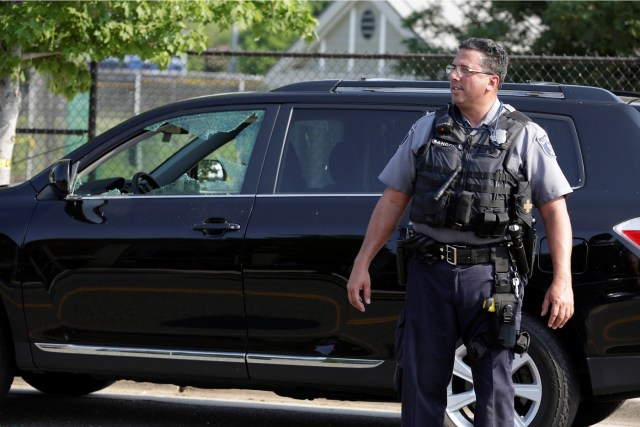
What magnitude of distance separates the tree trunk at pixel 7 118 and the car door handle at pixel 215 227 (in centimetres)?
342

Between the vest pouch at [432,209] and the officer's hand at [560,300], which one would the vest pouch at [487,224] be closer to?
the vest pouch at [432,209]

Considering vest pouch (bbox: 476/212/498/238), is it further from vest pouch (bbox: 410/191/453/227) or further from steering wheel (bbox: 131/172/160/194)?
steering wheel (bbox: 131/172/160/194)

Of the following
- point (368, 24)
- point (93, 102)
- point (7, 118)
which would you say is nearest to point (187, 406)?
point (7, 118)

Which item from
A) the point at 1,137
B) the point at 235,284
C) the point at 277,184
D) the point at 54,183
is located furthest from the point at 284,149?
the point at 1,137

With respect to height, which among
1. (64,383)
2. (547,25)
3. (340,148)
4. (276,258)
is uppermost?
(547,25)

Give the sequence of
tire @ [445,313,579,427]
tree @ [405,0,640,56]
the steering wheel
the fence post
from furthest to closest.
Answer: tree @ [405,0,640,56]
the fence post
the steering wheel
tire @ [445,313,579,427]

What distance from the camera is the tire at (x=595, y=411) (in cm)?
574

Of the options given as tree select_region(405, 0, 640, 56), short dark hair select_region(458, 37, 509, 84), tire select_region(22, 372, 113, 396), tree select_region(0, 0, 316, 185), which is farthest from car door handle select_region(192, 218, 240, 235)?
tree select_region(405, 0, 640, 56)

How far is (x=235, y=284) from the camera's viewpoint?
17.1 ft

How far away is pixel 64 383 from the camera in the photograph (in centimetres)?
655

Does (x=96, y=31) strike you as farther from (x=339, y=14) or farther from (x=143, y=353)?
(x=339, y=14)

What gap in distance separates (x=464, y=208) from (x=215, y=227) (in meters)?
1.67

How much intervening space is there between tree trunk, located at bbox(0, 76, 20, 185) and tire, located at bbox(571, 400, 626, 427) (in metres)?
4.59

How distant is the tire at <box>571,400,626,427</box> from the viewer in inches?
226
